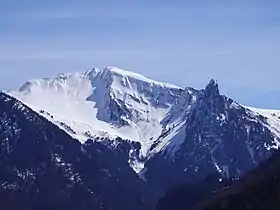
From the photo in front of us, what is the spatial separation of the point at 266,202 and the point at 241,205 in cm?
797

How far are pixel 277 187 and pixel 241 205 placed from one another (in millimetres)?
9638

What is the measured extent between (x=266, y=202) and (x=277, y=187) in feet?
29.1

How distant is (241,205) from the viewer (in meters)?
198

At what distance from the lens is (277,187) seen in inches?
7854
